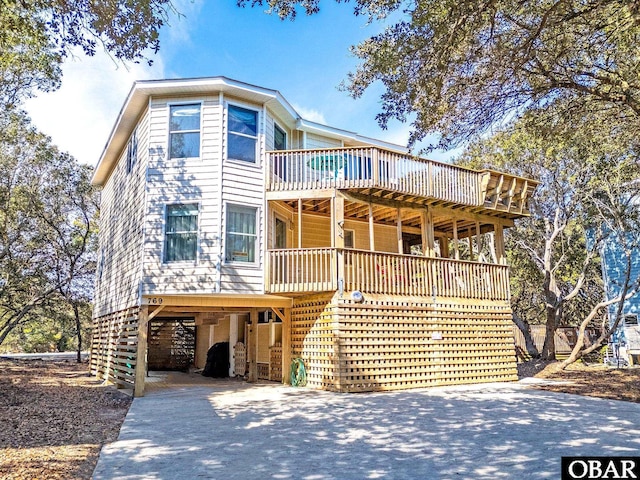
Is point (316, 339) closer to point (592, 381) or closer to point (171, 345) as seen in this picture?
point (592, 381)

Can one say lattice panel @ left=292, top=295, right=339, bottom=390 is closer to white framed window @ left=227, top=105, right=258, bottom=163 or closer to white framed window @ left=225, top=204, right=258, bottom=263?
white framed window @ left=225, top=204, right=258, bottom=263

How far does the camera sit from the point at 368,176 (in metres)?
11.5

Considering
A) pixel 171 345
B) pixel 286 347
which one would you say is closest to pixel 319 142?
pixel 286 347

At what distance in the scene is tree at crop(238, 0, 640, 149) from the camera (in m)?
6.11

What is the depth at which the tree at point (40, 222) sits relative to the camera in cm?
1731

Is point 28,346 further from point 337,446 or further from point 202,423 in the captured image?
Result: point 337,446

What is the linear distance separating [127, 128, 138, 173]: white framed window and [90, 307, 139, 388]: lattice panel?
13.1ft

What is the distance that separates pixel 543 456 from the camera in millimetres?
4676

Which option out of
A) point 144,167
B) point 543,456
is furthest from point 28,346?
point 543,456

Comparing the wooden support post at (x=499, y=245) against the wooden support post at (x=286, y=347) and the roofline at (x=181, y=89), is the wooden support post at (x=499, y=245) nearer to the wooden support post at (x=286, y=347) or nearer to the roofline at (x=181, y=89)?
the wooden support post at (x=286, y=347)

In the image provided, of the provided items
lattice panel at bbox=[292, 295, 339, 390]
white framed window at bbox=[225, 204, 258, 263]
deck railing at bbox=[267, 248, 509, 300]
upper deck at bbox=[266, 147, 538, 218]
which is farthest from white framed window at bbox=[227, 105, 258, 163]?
lattice panel at bbox=[292, 295, 339, 390]

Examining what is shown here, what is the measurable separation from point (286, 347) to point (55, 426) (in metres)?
6.26

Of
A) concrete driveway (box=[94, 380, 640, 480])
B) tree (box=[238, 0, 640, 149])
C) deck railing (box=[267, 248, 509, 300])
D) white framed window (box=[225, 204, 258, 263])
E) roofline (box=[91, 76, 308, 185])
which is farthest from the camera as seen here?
roofline (box=[91, 76, 308, 185])

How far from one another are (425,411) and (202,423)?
11.4 feet
